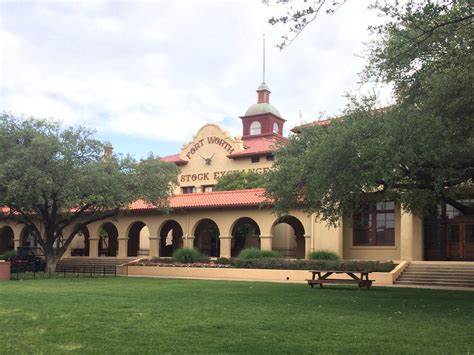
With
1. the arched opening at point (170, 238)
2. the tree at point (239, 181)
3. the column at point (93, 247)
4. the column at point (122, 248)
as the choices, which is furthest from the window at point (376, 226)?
the column at point (93, 247)

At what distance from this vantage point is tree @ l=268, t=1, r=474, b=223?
39.9 ft

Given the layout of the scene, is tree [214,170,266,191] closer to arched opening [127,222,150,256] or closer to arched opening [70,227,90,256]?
arched opening [127,222,150,256]

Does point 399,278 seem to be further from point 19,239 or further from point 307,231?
point 19,239

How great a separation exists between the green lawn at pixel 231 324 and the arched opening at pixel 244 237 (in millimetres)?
22182

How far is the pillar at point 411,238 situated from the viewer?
87.5 feet

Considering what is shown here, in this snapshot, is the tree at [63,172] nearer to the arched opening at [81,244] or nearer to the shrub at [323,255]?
the shrub at [323,255]

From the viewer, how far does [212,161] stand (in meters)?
45.8

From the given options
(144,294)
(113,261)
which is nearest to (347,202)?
(144,294)

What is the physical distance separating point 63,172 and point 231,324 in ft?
56.5

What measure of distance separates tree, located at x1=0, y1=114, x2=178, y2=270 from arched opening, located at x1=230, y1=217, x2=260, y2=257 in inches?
426

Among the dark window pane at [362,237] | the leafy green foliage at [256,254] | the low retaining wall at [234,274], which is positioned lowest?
the low retaining wall at [234,274]

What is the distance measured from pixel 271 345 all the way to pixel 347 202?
920cm

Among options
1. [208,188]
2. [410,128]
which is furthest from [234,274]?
[208,188]

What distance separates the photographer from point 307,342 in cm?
816
